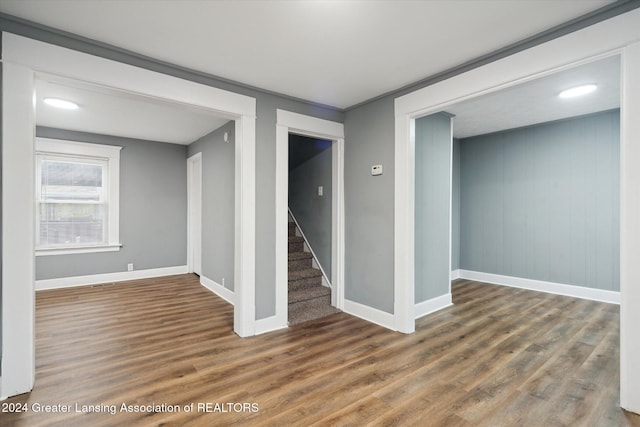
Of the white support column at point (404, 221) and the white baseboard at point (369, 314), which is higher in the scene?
the white support column at point (404, 221)

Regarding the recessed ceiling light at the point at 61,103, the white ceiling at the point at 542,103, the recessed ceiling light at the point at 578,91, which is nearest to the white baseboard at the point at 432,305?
the white ceiling at the point at 542,103

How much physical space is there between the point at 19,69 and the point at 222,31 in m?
1.41

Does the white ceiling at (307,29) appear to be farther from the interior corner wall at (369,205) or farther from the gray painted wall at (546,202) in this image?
the gray painted wall at (546,202)

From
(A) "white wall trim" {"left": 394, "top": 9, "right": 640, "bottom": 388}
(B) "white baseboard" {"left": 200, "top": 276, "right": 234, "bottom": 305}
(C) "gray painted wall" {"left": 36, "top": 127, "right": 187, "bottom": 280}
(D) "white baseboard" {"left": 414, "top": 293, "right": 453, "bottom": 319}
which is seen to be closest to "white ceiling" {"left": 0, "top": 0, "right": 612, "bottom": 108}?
(A) "white wall trim" {"left": 394, "top": 9, "right": 640, "bottom": 388}

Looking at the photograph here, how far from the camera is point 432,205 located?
159 inches

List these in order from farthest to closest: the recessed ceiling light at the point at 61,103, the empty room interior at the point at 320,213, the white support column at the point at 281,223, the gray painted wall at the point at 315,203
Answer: the gray painted wall at the point at 315,203 < the recessed ceiling light at the point at 61,103 < the white support column at the point at 281,223 < the empty room interior at the point at 320,213

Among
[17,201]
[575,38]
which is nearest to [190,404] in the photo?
[17,201]

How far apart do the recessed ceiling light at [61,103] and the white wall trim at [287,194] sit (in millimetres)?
2709

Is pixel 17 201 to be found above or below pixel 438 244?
above

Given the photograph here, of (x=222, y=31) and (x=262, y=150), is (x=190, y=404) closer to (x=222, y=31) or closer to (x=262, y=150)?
(x=262, y=150)

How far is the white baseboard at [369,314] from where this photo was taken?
3.41 metres

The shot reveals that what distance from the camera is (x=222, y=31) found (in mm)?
2215

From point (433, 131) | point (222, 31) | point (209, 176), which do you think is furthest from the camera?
point (209, 176)

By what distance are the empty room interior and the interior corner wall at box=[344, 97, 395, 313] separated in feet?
0.09
